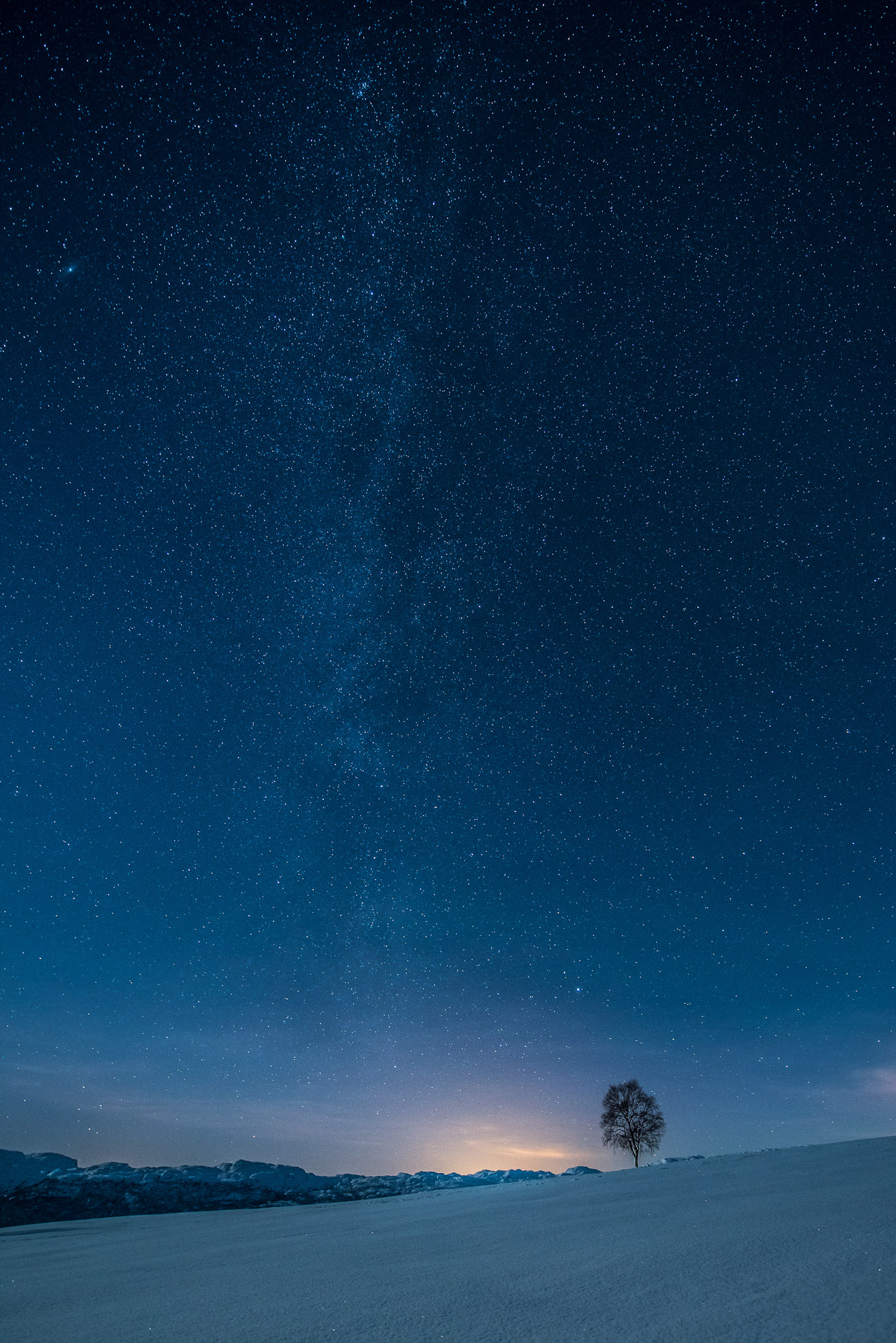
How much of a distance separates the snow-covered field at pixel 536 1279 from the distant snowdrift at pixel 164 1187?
61.8 m

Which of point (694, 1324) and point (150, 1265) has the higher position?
point (694, 1324)

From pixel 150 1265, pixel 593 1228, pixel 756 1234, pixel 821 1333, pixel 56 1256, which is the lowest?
pixel 56 1256

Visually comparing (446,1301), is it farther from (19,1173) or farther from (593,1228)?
(19,1173)

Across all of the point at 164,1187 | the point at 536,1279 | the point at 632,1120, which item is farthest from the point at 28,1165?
the point at 536,1279

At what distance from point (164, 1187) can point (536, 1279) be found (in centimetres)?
11285

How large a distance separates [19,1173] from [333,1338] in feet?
569

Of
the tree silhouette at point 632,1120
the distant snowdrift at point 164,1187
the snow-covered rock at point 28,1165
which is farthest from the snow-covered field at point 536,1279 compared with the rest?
the snow-covered rock at point 28,1165

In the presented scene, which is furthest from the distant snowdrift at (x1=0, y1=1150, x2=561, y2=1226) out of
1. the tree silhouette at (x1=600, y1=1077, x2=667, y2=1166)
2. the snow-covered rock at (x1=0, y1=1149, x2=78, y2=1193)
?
the tree silhouette at (x1=600, y1=1077, x2=667, y2=1166)

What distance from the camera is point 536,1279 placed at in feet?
16.3

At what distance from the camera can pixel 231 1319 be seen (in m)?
4.54

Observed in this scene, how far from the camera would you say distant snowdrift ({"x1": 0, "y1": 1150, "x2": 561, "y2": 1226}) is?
6906cm

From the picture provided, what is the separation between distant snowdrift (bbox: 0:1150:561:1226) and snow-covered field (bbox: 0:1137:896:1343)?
6183cm

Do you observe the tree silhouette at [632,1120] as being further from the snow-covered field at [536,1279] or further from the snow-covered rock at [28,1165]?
the snow-covered rock at [28,1165]

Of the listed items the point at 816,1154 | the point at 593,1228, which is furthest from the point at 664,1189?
the point at 816,1154
